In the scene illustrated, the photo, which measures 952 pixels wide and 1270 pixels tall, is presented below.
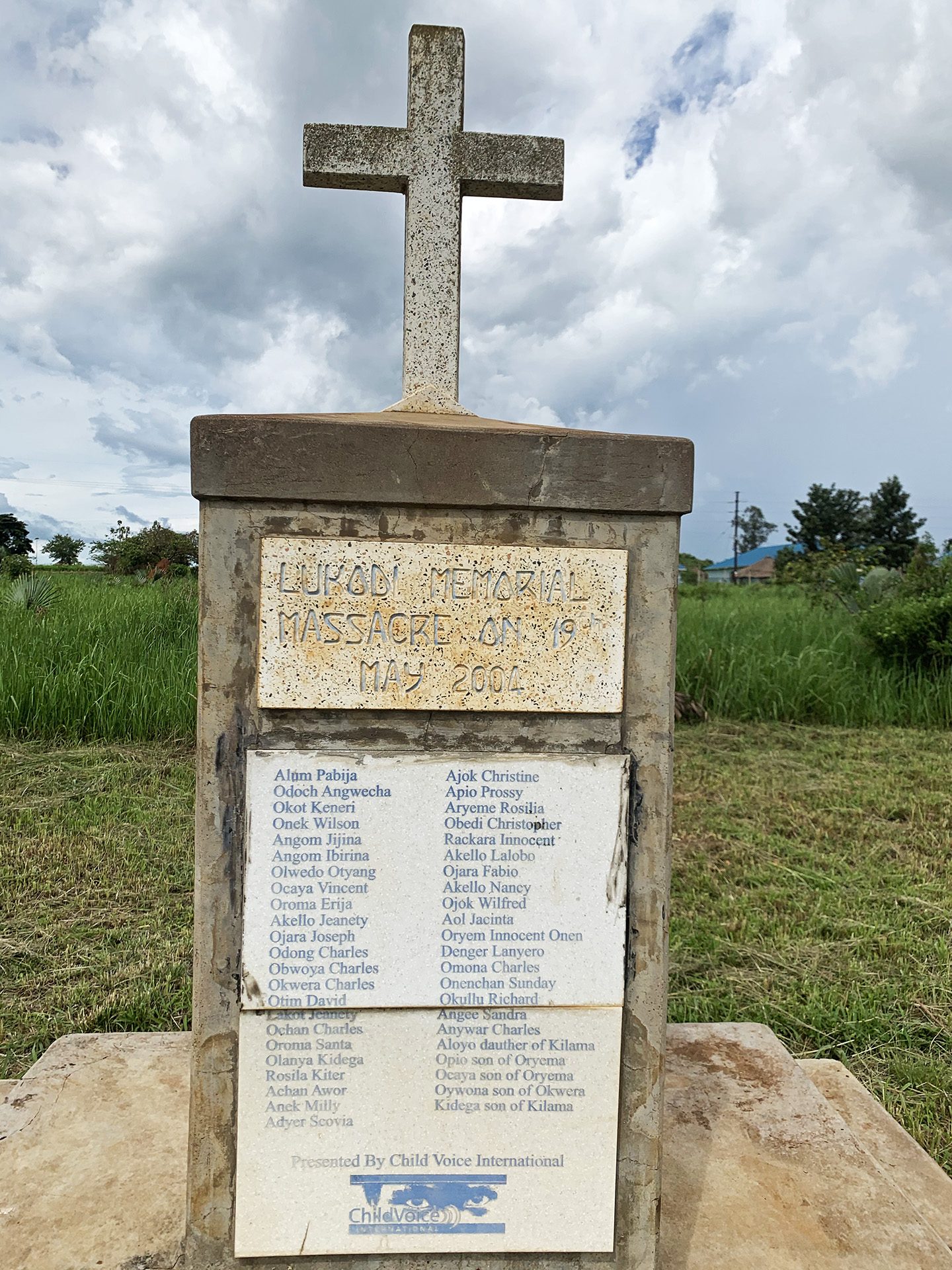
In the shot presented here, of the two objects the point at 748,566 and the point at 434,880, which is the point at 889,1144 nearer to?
the point at 434,880

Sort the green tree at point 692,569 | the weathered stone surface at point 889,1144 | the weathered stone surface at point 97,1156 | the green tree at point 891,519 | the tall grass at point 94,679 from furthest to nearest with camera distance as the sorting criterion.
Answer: the green tree at point 891,519 → the green tree at point 692,569 → the tall grass at point 94,679 → the weathered stone surface at point 889,1144 → the weathered stone surface at point 97,1156

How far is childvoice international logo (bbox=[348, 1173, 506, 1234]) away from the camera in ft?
5.31

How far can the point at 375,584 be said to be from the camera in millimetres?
1608

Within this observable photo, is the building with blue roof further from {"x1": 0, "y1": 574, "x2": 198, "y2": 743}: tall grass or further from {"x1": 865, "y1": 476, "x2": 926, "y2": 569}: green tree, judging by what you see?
{"x1": 0, "y1": 574, "x2": 198, "y2": 743}: tall grass

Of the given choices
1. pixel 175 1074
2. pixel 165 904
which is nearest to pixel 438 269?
pixel 175 1074

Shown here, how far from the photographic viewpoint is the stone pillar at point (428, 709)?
1584 mm

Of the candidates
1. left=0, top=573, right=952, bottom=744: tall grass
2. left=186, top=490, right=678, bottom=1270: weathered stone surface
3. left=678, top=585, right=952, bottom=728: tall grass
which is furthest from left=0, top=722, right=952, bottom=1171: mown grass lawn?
left=678, top=585, right=952, bottom=728: tall grass

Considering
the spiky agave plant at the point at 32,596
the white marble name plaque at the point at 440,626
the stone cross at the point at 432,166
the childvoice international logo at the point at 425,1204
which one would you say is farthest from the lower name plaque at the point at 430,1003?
the spiky agave plant at the point at 32,596

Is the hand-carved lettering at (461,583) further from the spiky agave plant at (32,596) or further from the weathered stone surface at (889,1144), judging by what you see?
the spiky agave plant at (32,596)

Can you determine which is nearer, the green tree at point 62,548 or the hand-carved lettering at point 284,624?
the hand-carved lettering at point 284,624

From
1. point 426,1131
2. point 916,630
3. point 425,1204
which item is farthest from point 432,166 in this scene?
point 916,630

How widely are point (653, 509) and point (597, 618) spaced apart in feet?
0.73

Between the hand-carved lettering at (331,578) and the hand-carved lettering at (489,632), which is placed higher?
the hand-carved lettering at (331,578)

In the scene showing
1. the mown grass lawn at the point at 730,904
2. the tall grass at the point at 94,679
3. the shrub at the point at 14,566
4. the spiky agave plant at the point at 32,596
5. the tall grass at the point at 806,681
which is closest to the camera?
the mown grass lawn at the point at 730,904
